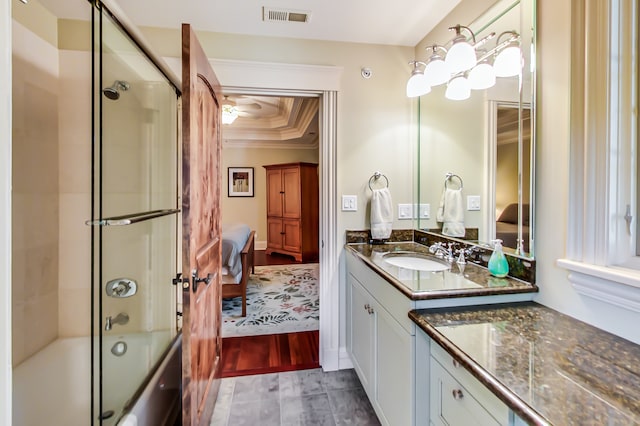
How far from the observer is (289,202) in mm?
5871

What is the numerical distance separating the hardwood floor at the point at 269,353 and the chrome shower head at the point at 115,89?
74.0 inches

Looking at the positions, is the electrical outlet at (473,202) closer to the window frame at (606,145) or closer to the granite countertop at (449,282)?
the granite countertop at (449,282)

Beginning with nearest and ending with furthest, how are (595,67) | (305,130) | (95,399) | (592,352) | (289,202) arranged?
1. (592,352)
2. (595,67)
3. (95,399)
4. (305,130)
5. (289,202)

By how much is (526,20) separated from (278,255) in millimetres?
5465

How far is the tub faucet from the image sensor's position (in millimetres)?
1370

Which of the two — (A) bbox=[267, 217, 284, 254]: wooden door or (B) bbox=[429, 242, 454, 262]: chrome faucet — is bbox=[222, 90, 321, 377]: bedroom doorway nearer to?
(A) bbox=[267, 217, 284, 254]: wooden door

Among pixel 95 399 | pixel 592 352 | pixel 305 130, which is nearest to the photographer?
pixel 592 352

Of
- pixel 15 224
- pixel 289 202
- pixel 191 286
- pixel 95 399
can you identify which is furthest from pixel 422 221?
pixel 289 202

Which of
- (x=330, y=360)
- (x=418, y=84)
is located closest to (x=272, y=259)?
(x=330, y=360)

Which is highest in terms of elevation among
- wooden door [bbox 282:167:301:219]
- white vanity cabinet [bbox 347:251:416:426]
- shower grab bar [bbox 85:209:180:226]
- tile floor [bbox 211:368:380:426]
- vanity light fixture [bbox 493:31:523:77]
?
vanity light fixture [bbox 493:31:523:77]

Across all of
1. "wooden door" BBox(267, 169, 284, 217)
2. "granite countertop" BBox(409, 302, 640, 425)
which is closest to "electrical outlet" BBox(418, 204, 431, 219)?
"granite countertop" BBox(409, 302, 640, 425)

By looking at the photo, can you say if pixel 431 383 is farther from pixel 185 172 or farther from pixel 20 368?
pixel 20 368

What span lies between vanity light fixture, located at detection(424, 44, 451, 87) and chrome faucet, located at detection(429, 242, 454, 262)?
100cm

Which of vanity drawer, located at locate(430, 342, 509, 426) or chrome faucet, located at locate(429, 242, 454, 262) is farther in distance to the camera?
chrome faucet, located at locate(429, 242, 454, 262)
